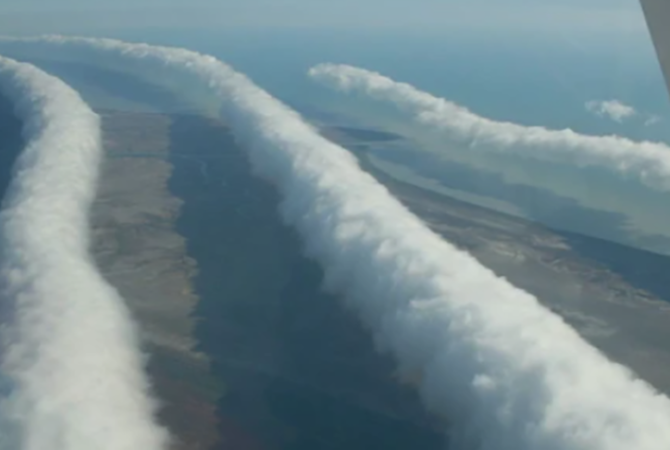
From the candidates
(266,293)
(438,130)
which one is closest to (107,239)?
(266,293)

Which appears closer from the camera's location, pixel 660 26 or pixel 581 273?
pixel 660 26

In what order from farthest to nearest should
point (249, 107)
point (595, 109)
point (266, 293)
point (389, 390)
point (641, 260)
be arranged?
point (595, 109)
point (249, 107)
point (641, 260)
point (266, 293)
point (389, 390)

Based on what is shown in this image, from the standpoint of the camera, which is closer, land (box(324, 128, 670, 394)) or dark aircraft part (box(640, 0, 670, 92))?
dark aircraft part (box(640, 0, 670, 92))

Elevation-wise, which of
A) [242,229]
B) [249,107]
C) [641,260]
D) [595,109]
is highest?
[595,109]

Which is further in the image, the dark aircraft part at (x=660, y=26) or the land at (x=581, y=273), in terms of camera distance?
the land at (x=581, y=273)

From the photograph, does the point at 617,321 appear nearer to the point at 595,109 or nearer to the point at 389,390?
the point at 389,390

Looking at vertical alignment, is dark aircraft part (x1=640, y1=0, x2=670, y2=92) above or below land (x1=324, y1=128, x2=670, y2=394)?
above

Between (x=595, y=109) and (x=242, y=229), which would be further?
(x=595, y=109)

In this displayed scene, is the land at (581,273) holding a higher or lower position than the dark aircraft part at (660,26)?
lower

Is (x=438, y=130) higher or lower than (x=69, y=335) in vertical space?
higher

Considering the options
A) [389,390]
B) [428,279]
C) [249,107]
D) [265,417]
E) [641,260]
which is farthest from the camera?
[249,107]

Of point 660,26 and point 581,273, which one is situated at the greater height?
point 660,26
